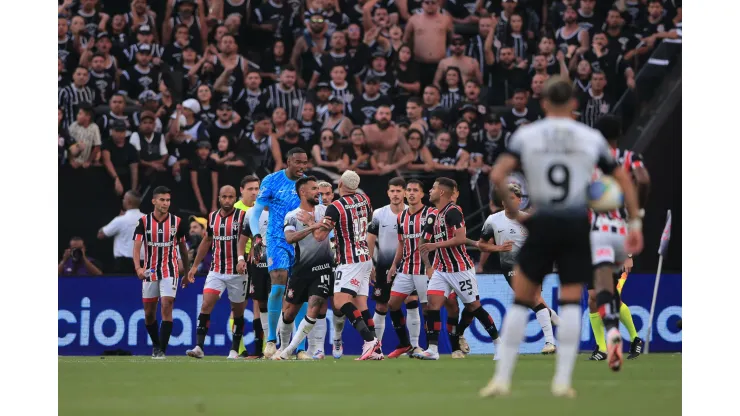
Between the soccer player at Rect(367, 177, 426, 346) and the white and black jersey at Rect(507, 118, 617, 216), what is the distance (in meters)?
7.20

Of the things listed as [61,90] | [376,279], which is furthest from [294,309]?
[61,90]

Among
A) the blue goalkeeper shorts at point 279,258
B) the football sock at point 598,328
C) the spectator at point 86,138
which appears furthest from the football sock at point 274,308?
the spectator at point 86,138

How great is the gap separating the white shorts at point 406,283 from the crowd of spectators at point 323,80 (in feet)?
7.97

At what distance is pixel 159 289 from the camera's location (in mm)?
15750

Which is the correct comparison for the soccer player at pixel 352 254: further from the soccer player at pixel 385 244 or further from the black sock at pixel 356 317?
the soccer player at pixel 385 244

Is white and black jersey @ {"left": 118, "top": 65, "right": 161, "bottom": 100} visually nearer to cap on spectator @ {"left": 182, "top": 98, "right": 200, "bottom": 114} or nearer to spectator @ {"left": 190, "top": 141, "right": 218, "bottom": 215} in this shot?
cap on spectator @ {"left": 182, "top": 98, "right": 200, "bottom": 114}

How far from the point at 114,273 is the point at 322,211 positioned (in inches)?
163

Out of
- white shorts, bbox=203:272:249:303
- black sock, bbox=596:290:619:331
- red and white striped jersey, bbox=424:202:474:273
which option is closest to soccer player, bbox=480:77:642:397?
black sock, bbox=596:290:619:331

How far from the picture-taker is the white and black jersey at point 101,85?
1980cm

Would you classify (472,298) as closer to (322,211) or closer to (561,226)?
(322,211)

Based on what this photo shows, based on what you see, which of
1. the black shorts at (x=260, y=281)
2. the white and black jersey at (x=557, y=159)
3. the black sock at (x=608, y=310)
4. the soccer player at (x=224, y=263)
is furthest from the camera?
the black shorts at (x=260, y=281)

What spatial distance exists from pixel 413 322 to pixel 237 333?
2.19m

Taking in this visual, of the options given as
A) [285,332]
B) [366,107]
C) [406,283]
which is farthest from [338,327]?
[366,107]
